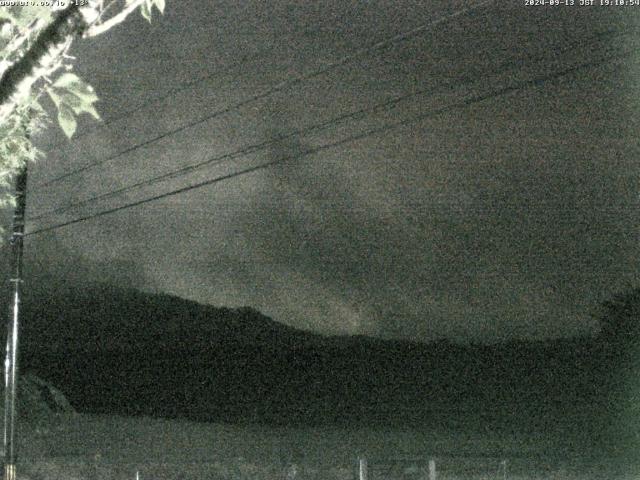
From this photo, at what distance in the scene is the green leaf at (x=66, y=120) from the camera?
15.7 feet

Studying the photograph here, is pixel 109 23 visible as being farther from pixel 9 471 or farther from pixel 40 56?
pixel 9 471

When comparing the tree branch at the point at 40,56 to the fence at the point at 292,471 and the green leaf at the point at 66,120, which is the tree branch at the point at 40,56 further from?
the fence at the point at 292,471

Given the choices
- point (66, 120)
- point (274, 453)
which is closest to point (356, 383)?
point (274, 453)

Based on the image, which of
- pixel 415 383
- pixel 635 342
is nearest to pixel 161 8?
pixel 635 342

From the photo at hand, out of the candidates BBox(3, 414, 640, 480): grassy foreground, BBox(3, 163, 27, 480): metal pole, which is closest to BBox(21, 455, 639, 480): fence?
BBox(3, 414, 640, 480): grassy foreground

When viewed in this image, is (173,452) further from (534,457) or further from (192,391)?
(192,391)

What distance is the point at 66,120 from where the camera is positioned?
4.80m

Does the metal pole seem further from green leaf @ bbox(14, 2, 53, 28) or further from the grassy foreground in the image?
green leaf @ bbox(14, 2, 53, 28)

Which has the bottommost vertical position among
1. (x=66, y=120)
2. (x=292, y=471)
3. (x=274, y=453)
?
(x=292, y=471)

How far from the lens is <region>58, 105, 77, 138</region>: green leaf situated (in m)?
4.78

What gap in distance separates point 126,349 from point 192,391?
2750 centimetres

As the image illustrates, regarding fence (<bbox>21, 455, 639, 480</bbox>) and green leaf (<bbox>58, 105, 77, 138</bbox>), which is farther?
fence (<bbox>21, 455, 639, 480</bbox>)

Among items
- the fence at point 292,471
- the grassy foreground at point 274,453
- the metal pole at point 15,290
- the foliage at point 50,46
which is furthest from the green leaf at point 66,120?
the fence at point 292,471

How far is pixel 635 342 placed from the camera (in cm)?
4903
